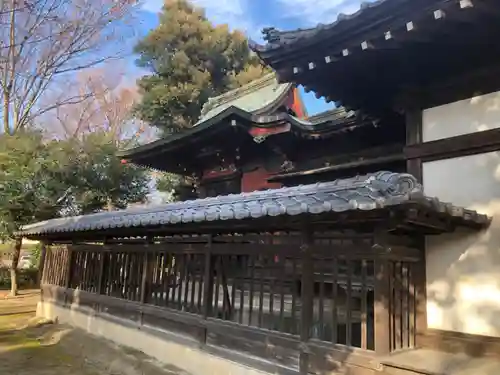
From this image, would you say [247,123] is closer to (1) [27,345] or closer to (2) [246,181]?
(2) [246,181]

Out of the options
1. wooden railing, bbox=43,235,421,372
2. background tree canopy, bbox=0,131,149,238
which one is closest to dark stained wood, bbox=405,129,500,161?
wooden railing, bbox=43,235,421,372

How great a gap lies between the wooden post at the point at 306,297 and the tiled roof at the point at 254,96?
659 cm

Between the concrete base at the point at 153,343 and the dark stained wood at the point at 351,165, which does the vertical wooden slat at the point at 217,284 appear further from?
the dark stained wood at the point at 351,165

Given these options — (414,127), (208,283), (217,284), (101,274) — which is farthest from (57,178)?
(414,127)

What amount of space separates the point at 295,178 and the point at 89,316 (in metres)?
5.47

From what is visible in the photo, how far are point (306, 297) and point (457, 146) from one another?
2361 mm

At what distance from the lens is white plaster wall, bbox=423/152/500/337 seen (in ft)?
13.9

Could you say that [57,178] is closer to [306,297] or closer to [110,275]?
[110,275]

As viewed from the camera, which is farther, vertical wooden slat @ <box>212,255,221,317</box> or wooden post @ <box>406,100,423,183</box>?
vertical wooden slat @ <box>212,255,221,317</box>

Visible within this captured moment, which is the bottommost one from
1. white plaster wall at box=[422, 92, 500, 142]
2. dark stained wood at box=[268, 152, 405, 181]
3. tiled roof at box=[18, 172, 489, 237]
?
tiled roof at box=[18, 172, 489, 237]

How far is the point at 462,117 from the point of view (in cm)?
466

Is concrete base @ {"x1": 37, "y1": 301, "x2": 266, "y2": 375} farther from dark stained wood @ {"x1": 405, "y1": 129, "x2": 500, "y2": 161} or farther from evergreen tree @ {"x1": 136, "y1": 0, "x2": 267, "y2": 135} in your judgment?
evergreen tree @ {"x1": 136, "y1": 0, "x2": 267, "y2": 135}

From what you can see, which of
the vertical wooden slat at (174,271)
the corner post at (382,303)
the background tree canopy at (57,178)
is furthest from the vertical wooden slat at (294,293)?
the background tree canopy at (57,178)

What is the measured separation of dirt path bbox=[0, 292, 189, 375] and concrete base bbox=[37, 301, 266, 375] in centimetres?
14
